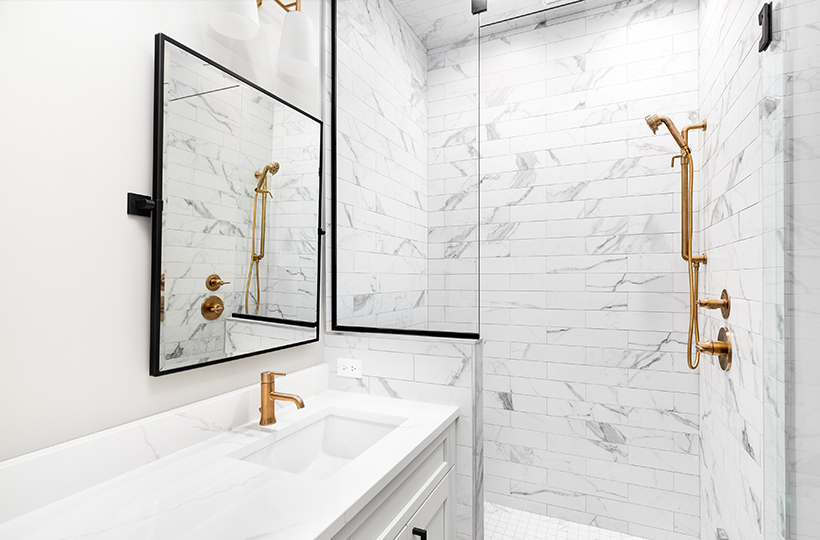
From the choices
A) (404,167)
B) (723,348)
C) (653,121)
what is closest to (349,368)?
(404,167)

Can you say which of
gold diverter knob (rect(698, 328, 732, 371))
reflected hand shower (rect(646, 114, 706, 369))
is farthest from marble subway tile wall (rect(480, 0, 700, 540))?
gold diverter knob (rect(698, 328, 732, 371))

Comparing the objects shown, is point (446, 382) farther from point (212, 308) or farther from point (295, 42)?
point (295, 42)

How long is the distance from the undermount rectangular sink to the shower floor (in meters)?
1.21

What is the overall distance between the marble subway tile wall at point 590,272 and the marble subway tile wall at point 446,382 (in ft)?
2.98

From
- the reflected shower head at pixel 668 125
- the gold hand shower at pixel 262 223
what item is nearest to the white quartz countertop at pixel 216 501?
the gold hand shower at pixel 262 223

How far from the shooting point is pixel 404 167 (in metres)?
1.84

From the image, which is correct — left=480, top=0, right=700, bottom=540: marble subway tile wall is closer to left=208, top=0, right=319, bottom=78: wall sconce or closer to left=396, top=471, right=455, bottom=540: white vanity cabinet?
left=396, top=471, right=455, bottom=540: white vanity cabinet

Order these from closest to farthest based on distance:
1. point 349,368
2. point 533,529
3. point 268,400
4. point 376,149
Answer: point 268,400 → point 349,368 → point 376,149 → point 533,529

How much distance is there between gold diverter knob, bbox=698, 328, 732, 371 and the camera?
1543mm

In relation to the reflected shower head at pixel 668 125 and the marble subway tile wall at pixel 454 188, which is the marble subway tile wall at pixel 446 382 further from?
the reflected shower head at pixel 668 125

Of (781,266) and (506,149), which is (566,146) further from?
(781,266)

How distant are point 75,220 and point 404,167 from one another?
118cm

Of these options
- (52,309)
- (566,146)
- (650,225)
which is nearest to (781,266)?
(52,309)

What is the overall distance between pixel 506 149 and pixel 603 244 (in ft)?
2.51
